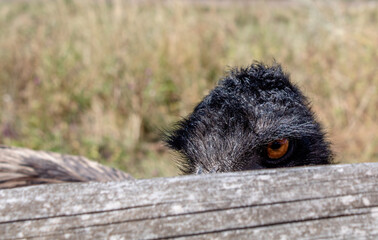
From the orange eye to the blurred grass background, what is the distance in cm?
277

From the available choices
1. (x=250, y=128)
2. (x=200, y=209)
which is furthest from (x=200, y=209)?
(x=250, y=128)

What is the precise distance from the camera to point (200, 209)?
1058 millimetres

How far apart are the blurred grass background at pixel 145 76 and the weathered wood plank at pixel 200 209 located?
357cm

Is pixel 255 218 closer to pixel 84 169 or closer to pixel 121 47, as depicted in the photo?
pixel 84 169

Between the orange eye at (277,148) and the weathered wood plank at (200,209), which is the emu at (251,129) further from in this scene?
the weathered wood plank at (200,209)

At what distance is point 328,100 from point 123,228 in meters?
5.01

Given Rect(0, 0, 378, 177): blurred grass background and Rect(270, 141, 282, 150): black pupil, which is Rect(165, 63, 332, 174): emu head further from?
Rect(0, 0, 378, 177): blurred grass background

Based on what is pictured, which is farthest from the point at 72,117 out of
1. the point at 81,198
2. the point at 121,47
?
the point at 81,198

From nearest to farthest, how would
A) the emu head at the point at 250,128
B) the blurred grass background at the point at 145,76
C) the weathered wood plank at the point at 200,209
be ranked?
the weathered wood plank at the point at 200,209, the emu head at the point at 250,128, the blurred grass background at the point at 145,76

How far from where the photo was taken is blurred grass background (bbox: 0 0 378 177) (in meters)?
5.19

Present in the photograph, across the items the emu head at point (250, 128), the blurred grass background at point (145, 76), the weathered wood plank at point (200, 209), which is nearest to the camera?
the weathered wood plank at point (200, 209)

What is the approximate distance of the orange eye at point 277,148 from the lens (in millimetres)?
1953

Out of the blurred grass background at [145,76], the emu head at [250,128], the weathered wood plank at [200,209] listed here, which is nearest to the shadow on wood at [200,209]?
the weathered wood plank at [200,209]

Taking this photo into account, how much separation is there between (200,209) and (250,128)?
3.04 feet
